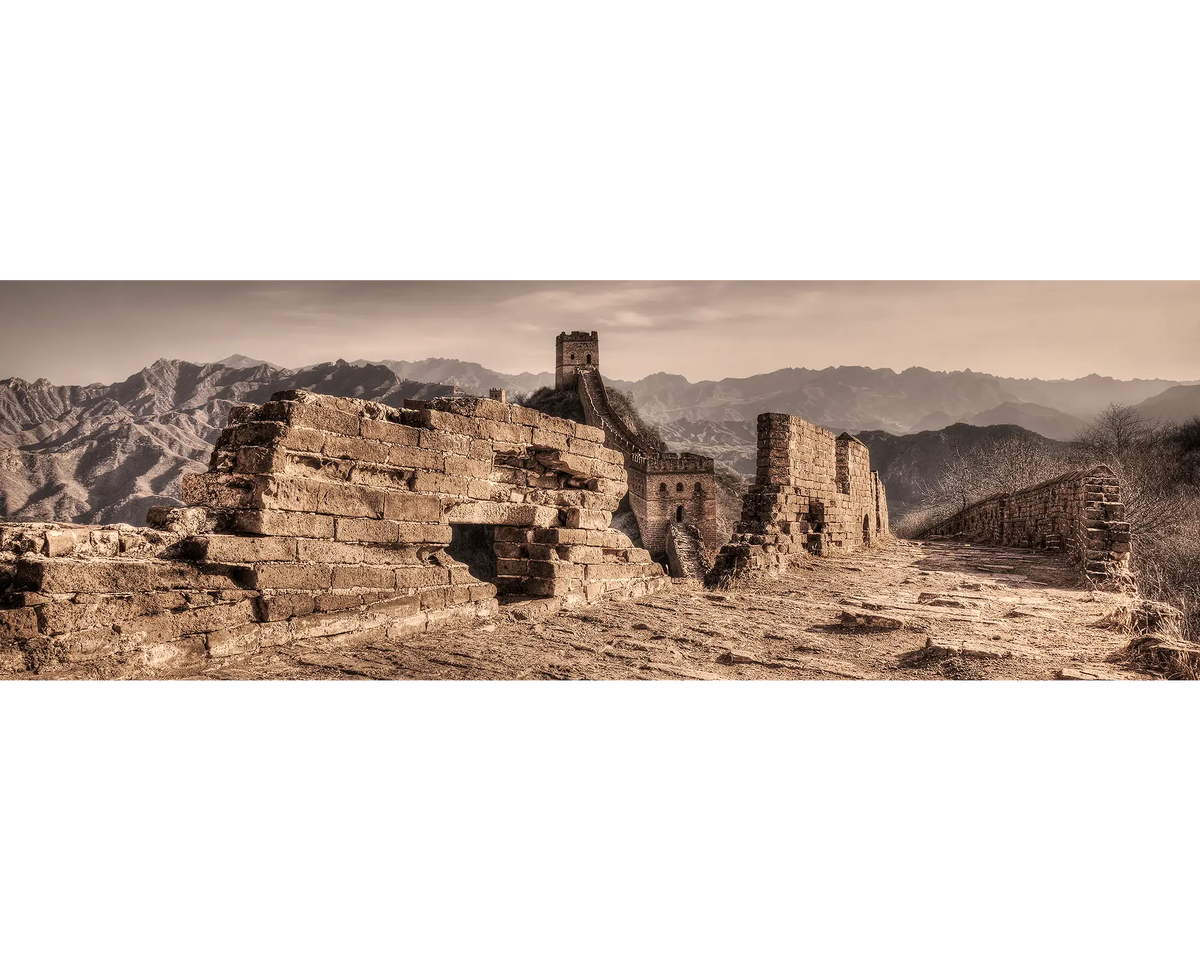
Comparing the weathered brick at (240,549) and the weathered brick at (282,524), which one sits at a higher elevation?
the weathered brick at (282,524)

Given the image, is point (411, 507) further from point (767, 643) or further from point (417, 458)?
point (767, 643)

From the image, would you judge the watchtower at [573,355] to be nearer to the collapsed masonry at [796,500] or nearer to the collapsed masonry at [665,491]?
the collapsed masonry at [665,491]

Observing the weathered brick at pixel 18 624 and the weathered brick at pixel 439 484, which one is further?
the weathered brick at pixel 439 484

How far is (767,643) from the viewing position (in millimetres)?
6328

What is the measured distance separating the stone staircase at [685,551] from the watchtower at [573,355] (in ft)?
69.1

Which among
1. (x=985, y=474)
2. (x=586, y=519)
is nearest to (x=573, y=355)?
(x=985, y=474)

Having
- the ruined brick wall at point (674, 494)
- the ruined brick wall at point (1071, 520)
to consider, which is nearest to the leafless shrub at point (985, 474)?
the ruined brick wall at point (1071, 520)

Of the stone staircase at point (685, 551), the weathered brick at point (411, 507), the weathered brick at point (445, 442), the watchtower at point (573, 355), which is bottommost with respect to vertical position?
the stone staircase at point (685, 551)

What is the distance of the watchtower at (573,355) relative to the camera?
210 feet

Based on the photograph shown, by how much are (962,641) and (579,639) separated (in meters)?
3.40

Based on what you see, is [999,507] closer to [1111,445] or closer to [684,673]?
[1111,445]

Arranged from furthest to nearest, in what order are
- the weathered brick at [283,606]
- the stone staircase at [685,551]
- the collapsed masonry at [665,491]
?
the collapsed masonry at [665,491], the stone staircase at [685,551], the weathered brick at [283,606]

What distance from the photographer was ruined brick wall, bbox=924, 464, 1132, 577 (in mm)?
11461

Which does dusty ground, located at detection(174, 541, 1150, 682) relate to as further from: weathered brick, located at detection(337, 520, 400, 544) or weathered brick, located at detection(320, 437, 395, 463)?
weathered brick, located at detection(320, 437, 395, 463)
